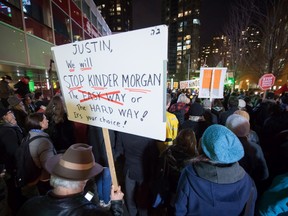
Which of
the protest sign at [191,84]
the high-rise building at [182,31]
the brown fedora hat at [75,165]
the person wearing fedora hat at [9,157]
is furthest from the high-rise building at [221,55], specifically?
the high-rise building at [182,31]

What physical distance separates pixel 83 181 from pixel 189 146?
4.99 ft

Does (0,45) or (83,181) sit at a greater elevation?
(0,45)

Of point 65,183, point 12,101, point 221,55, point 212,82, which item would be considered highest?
point 221,55

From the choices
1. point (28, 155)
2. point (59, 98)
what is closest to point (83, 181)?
point (28, 155)

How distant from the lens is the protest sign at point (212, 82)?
19.0 ft

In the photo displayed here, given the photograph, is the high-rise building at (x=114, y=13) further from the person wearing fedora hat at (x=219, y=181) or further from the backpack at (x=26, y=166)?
the person wearing fedora hat at (x=219, y=181)

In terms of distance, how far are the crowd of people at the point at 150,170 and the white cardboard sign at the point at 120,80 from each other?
43 centimetres

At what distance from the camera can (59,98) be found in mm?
3619

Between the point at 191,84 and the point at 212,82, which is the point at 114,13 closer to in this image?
the point at 191,84

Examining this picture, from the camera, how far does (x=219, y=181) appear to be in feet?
4.97

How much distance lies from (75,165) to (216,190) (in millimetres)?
1176

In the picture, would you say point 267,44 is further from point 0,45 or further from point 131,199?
point 0,45

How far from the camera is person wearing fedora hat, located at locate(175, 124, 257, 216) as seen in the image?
1521 mm

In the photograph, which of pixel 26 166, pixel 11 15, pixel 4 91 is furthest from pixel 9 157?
pixel 11 15
